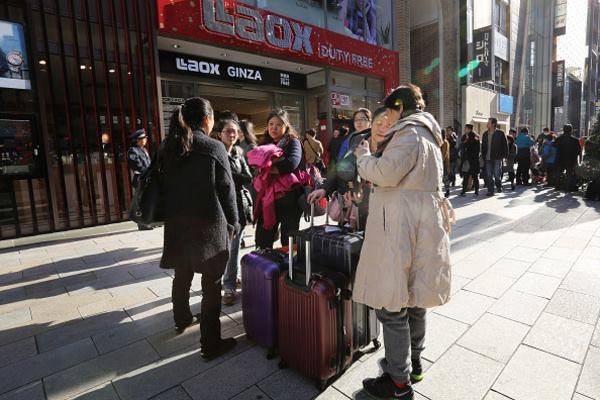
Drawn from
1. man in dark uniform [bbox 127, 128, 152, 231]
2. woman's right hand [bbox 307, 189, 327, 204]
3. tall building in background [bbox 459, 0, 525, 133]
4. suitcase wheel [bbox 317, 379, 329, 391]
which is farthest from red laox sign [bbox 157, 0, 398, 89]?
tall building in background [bbox 459, 0, 525, 133]

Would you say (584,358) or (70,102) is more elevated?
(70,102)

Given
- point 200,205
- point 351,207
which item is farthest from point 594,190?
point 200,205

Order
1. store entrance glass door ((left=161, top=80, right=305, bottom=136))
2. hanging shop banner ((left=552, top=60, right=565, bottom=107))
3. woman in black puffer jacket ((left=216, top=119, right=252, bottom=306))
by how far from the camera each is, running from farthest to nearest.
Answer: hanging shop banner ((left=552, top=60, right=565, bottom=107))
store entrance glass door ((left=161, top=80, right=305, bottom=136))
woman in black puffer jacket ((left=216, top=119, right=252, bottom=306))

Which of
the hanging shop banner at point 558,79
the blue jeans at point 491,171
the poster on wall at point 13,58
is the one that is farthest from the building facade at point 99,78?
the hanging shop banner at point 558,79

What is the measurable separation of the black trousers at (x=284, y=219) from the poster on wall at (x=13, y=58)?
5334mm

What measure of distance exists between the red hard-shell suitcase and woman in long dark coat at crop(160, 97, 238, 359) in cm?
55

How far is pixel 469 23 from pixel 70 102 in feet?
53.6

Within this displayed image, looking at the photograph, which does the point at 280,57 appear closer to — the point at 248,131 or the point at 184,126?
the point at 248,131

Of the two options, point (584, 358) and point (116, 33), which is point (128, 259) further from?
point (584, 358)

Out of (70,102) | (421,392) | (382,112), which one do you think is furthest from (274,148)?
(70,102)

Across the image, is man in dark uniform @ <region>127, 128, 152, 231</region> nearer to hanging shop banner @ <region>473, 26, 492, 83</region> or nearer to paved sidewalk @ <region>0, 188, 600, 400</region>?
paved sidewalk @ <region>0, 188, 600, 400</region>

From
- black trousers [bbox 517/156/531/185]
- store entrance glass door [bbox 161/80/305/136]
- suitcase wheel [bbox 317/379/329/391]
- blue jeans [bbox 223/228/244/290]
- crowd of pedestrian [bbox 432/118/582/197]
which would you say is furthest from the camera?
black trousers [bbox 517/156/531/185]

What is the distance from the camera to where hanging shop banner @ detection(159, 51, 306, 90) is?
806 cm

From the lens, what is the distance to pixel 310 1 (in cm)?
1002
